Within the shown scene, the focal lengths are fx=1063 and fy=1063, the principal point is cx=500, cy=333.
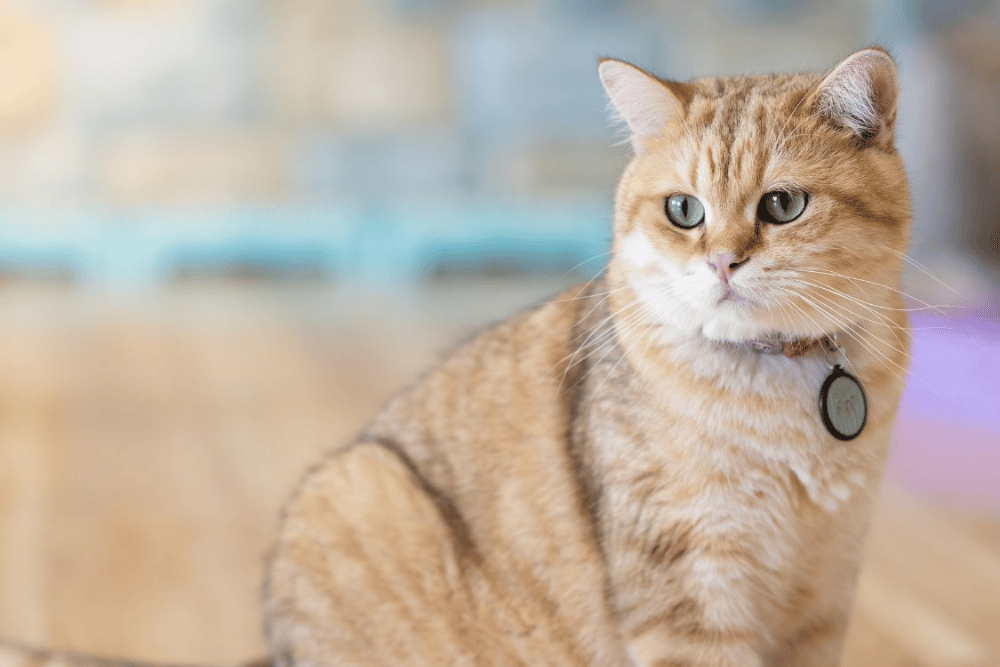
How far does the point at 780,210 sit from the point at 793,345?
0.19 metres

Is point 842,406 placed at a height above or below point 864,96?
below

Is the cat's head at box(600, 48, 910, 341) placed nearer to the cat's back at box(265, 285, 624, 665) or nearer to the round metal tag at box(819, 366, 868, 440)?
the round metal tag at box(819, 366, 868, 440)

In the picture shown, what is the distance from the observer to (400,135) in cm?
550

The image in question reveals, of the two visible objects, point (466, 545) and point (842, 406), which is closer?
point (842, 406)

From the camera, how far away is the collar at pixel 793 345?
145 centimetres

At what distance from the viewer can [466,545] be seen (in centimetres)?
163

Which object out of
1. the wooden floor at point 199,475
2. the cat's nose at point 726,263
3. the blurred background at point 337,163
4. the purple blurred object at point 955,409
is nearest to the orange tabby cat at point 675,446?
the cat's nose at point 726,263

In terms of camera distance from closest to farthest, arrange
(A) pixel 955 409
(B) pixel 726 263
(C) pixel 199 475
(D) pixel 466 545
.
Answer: (B) pixel 726 263
(D) pixel 466 545
(C) pixel 199 475
(A) pixel 955 409

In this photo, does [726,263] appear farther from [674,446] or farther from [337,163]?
[337,163]

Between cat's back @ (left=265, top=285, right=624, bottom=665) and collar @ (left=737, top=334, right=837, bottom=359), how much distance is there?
0.31 metres

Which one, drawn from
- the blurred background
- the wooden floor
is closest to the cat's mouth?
the wooden floor

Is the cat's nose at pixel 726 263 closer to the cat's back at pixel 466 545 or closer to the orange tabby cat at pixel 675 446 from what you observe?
the orange tabby cat at pixel 675 446

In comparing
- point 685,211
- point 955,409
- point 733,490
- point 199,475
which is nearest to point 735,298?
point 685,211

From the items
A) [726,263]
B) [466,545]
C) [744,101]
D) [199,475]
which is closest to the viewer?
[726,263]
